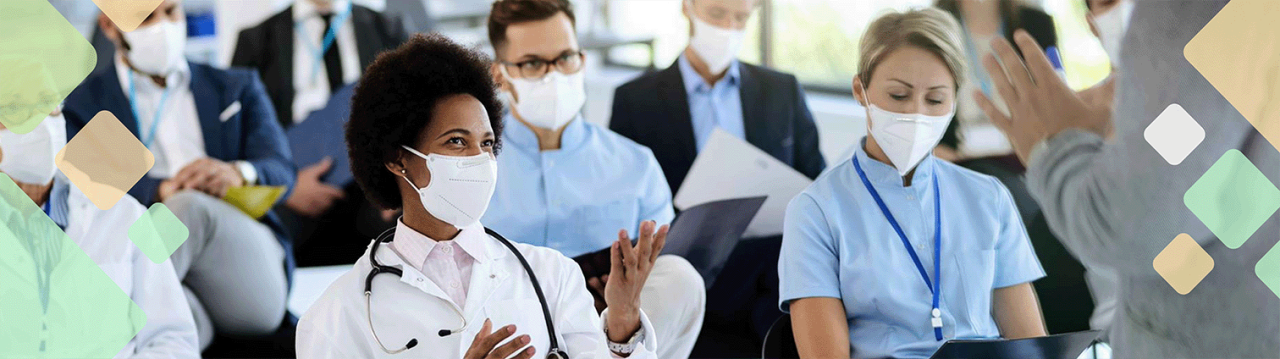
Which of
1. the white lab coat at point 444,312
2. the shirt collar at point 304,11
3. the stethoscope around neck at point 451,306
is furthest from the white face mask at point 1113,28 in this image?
the shirt collar at point 304,11

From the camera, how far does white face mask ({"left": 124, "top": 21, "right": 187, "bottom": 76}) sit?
3.07 m

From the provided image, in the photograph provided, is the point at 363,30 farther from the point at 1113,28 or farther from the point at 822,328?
the point at 1113,28

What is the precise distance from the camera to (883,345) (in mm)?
2486

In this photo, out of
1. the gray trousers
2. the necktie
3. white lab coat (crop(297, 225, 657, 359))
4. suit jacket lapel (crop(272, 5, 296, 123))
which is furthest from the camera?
the necktie

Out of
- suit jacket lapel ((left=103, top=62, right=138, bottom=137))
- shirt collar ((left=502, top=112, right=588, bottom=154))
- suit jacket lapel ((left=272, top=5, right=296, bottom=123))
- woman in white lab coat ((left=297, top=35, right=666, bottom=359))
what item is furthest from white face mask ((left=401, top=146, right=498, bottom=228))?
suit jacket lapel ((left=272, top=5, right=296, bottom=123))

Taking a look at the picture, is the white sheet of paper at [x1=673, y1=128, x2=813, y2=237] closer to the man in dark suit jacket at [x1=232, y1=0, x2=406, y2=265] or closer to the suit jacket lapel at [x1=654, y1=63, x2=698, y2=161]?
the suit jacket lapel at [x1=654, y1=63, x2=698, y2=161]

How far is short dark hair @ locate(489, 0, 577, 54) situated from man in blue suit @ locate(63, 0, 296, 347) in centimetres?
Result: 96

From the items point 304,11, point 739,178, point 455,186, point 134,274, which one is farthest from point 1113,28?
point 304,11

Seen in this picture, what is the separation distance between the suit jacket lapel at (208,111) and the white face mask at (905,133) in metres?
1.86

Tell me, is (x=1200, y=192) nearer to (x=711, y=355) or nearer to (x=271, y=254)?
(x=711, y=355)

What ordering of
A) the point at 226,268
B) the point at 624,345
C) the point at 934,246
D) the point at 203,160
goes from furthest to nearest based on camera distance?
the point at 203,160, the point at 226,268, the point at 934,246, the point at 624,345
